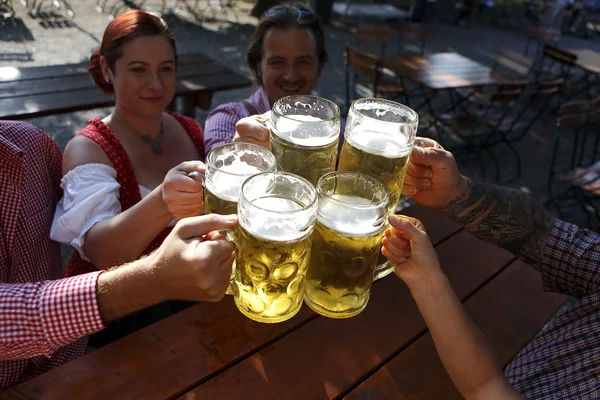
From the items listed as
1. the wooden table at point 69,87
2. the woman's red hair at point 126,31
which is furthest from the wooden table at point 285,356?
the wooden table at point 69,87

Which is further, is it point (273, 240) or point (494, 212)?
point (494, 212)

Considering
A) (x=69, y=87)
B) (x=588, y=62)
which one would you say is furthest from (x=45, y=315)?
(x=588, y=62)

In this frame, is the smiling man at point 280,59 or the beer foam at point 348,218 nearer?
the beer foam at point 348,218

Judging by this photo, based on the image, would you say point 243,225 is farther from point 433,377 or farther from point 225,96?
point 225,96

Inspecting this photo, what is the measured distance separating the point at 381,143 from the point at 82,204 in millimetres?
1034

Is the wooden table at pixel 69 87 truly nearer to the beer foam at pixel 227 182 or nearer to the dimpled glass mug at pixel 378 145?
the beer foam at pixel 227 182

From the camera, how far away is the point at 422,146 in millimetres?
1411

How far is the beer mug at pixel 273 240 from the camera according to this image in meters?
0.88

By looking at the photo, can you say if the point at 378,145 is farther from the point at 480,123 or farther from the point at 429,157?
the point at 480,123

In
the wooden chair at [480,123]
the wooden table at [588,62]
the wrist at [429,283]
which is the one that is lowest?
the wooden chair at [480,123]

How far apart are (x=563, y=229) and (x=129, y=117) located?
174 centimetres

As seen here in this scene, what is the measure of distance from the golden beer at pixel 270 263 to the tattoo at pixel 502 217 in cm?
74

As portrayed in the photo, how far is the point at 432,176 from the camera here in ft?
4.79

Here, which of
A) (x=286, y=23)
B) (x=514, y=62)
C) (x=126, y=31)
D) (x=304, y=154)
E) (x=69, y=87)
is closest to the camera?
(x=304, y=154)
